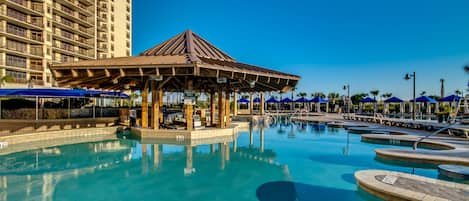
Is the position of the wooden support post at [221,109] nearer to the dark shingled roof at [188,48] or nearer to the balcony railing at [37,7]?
the dark shingled roof at [188,48]

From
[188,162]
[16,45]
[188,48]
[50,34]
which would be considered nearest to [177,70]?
[188,48]

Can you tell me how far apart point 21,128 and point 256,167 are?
14.0 meters

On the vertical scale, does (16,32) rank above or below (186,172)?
above

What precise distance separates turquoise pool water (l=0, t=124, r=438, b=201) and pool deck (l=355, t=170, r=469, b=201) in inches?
11.0

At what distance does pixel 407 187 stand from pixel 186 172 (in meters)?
5.26

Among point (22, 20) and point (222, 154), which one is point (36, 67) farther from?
point (222, 154)

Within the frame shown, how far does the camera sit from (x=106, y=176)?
7.13 metres

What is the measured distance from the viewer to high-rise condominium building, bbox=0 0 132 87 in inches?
1351

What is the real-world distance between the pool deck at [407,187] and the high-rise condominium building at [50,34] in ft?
124

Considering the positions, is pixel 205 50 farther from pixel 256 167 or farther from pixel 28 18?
pixel 28 18

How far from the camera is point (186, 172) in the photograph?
7566mm

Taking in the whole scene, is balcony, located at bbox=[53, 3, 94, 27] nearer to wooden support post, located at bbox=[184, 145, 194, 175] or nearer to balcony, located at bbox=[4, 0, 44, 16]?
balcony, located at bbox=[4, 0, 44, 16]

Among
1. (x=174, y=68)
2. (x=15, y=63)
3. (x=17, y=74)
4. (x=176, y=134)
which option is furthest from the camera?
(x=17, y=74)

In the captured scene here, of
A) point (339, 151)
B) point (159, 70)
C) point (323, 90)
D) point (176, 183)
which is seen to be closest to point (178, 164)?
point (176, 183)
